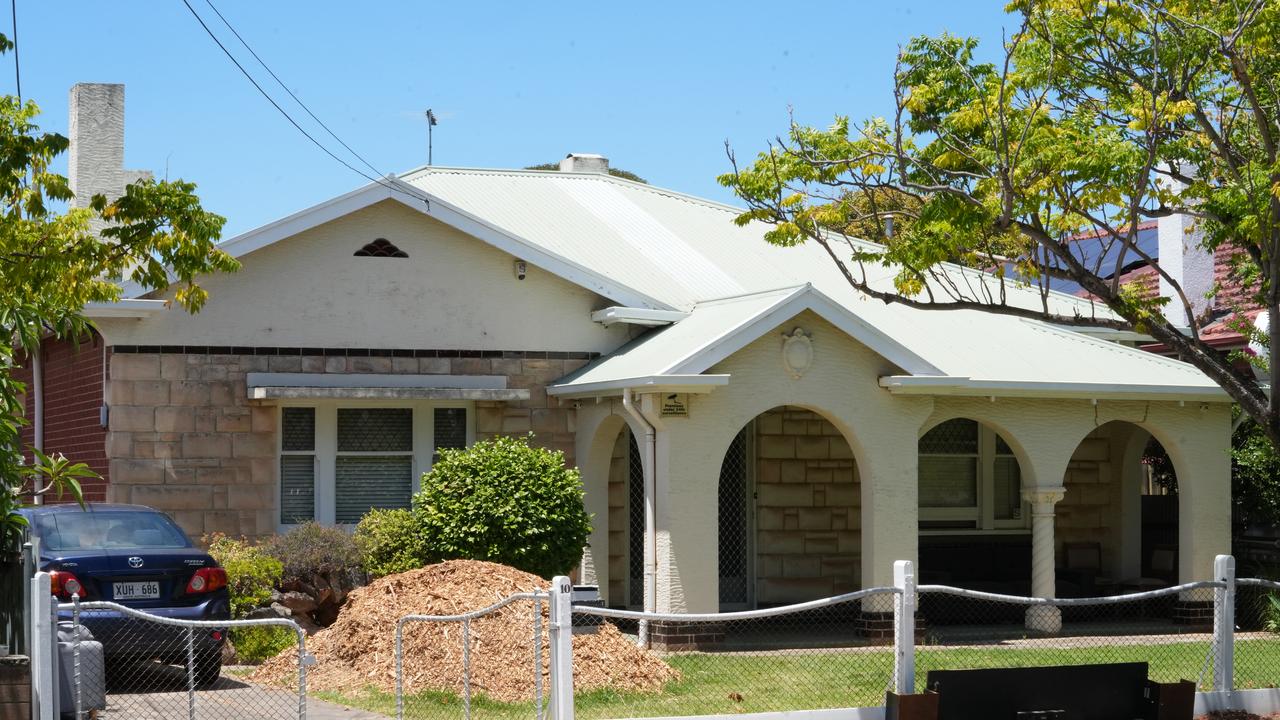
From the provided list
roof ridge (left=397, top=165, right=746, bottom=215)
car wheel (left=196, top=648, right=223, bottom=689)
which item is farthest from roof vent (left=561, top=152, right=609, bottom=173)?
car wheel (left=196, top=648, right=223, bottom=689)

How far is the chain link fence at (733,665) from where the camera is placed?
40.1 feet

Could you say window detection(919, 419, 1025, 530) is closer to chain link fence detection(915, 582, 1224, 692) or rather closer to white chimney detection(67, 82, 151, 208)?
chain link fence detection(915, 582, 1224, 692)

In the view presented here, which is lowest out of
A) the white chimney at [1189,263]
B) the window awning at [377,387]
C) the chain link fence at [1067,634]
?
the chain link fence at [1067,634]

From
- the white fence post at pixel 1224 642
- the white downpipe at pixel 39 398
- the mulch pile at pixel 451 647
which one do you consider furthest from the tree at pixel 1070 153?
the white downpipe at pixel 39 398

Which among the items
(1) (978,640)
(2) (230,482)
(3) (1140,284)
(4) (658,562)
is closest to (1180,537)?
(1) (978,640)

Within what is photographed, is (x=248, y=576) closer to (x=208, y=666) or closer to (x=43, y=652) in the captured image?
(x=208, y=666)

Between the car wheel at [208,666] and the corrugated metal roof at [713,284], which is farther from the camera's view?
the corrugated metal roof at [713,284]

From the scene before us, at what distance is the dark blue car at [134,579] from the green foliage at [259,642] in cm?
136

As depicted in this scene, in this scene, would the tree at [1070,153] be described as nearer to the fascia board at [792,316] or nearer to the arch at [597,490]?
the fascia board at [792,316]

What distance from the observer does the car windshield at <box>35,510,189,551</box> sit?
13180 mm

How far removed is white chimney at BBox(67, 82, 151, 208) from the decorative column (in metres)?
11.6

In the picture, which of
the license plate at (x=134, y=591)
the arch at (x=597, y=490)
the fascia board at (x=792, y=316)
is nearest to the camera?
the license plate at (x=134, y=591)

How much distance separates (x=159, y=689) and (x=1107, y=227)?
29.6 feet

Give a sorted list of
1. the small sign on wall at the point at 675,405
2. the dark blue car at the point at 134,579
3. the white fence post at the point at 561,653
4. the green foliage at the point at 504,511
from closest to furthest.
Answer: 1. the white fence post at the point at 561,653
2. the dark blue car at the point at 134,579
3. the green foliage at the point at 504,511
4. the small sign on wall at the point at 675,405
